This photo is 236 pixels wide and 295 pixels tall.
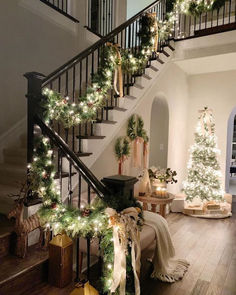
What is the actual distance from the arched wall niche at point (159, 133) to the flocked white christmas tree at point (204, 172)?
0.64 metres

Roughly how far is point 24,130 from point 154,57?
8.62ft

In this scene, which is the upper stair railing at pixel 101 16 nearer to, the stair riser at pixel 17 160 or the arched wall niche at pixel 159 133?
the arched wall niche at pixel 159 133

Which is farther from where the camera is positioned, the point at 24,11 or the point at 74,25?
the point at 74,25

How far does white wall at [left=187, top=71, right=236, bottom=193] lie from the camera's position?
20.1ft

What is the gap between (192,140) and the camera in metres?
6.67

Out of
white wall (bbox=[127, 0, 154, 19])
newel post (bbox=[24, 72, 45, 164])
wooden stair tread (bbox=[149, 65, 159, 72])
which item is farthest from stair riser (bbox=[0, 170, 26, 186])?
white wall (bbox=[127, 0, 154, 19])

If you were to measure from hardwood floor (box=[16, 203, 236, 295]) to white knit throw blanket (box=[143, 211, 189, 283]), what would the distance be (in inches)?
3.0

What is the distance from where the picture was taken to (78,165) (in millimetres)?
2248

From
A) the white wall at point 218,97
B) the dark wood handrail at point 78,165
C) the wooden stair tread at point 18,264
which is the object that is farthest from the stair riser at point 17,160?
the white wall at point 218,97

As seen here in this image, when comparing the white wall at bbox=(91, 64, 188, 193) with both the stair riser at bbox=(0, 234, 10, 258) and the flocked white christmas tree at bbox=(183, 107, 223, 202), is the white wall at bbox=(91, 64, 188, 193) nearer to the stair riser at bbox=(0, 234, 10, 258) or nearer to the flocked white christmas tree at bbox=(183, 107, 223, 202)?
the flocked white christmas tree at bbox=(183, 107, 223, 202)

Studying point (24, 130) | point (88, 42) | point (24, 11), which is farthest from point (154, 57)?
point (24, 130)

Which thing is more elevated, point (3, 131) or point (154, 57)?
point (154, 57)

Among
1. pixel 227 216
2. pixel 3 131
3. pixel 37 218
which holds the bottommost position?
pixel 227 216

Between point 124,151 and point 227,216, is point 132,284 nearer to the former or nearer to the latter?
point 124,151
